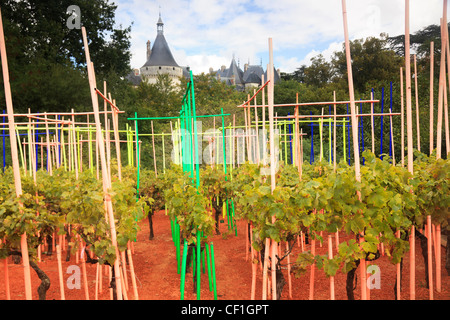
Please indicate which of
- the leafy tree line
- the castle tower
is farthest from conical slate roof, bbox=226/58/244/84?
the leafy tree line

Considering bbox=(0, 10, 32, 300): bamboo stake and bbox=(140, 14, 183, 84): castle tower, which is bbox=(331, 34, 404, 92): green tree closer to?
bbox=(0, 10, 32, 300): bamboo stake

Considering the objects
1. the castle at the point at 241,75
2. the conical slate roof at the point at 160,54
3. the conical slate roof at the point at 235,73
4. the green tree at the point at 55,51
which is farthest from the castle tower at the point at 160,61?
the green tree at the point at 55,51

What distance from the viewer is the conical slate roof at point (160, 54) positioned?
55938 mm

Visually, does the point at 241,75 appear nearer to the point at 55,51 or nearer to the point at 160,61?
the point at 160,61

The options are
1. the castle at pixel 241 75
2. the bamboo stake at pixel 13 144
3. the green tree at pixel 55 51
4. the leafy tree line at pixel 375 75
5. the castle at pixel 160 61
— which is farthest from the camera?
the castle at pixel 241 75

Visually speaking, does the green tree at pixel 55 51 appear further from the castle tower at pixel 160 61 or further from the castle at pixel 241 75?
the castle at pixel 241 75

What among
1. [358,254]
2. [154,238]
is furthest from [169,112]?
[358,254]

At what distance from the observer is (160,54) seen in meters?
57.0

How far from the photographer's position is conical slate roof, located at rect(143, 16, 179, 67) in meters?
55.9

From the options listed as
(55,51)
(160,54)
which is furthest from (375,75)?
(160,54)

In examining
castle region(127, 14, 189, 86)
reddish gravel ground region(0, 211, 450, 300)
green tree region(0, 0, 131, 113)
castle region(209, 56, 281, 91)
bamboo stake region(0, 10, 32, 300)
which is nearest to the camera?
bamboo stake region(0, 10, 32, 300)

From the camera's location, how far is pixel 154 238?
9.26 meters
